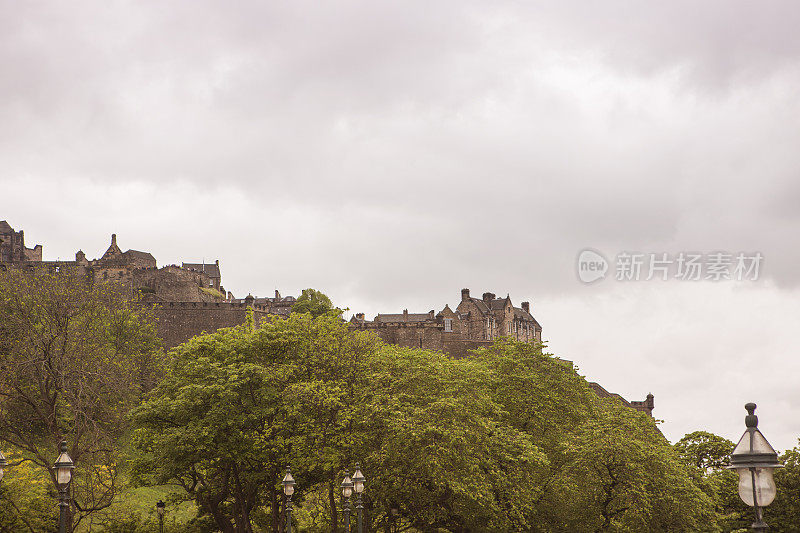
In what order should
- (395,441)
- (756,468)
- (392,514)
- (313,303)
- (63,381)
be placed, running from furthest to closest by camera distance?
(313,303) < (392,514) < (395,441) < (63,381) < (756,468)

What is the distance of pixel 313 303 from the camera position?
315 feet

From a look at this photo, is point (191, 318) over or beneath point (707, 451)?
over

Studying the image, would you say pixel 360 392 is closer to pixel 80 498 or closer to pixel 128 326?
pixel 80 498

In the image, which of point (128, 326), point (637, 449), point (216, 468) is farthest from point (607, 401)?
point (128, 326)

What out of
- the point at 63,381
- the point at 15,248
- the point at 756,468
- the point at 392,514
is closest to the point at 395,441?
the point at 392,514

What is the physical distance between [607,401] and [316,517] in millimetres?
19086

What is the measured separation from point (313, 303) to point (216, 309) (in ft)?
41.1

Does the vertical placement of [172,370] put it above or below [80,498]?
above

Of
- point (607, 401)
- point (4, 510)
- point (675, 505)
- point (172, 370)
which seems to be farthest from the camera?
point (607, 401)

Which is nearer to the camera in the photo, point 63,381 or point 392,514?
point 63,381

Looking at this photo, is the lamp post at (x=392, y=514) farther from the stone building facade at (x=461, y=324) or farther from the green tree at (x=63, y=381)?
→ the stone building facade at (x=461, y=324)

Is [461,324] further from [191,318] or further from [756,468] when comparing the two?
[756,468]

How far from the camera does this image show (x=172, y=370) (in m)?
45.8

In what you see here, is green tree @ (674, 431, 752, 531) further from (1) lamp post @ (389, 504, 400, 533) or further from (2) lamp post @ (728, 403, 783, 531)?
(2) lamp post @ (728, 403, 783, 531)
